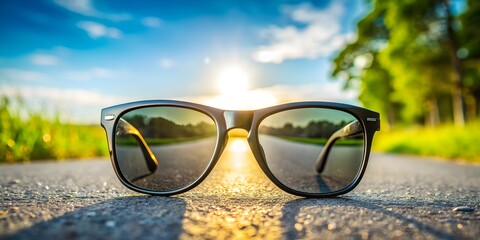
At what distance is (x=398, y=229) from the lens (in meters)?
1.09

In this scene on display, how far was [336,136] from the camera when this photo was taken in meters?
2.23

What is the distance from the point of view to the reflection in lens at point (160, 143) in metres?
1.94

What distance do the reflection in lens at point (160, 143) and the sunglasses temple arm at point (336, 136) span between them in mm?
742

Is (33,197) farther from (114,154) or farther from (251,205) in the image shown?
(251,205)

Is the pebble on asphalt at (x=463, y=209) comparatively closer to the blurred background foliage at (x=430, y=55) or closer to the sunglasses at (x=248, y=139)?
the sunglasses at (x=248, y=139)

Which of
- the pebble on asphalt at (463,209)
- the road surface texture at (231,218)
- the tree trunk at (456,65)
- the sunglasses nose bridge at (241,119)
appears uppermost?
the tree trunk at (456,65)

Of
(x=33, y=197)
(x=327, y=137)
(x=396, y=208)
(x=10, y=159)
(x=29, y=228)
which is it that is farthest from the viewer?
(x=10, y=159)

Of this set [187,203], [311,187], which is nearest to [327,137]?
[311,187]

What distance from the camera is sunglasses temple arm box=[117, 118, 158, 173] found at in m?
1.98

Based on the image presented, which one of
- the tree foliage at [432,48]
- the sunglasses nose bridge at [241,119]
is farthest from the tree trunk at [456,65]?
the sunglasses nose bridge at [241,119]

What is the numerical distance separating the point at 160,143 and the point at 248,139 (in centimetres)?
90

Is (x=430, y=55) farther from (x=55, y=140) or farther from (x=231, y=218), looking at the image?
(x=231, y=218)

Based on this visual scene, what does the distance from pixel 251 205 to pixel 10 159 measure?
4.84 m

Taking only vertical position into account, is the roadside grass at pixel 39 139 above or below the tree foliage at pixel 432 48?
below
